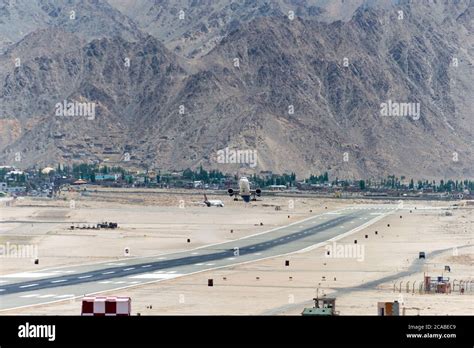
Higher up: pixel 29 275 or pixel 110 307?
pixel 110 307

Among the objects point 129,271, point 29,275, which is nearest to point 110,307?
point 29,275

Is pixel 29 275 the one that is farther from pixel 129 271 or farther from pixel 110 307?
pixel 110 307

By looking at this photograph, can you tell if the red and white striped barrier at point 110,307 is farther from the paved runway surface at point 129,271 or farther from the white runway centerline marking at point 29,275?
the white runway centerline marking at point 29,275

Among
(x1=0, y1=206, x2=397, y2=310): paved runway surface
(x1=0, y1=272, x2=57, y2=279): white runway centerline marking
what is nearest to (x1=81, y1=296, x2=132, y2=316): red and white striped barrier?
(x1=0, y1=206, x2=397, y2=310): paved runway surface

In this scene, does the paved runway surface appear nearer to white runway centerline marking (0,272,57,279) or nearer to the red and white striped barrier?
white runway centerline marking (0,272,57,279)

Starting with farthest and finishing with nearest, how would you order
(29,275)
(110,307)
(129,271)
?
(129,271), (29,275), (110,307)

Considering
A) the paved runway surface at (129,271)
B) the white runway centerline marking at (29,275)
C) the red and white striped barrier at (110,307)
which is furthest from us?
the white runway centerline marking at (29,275)

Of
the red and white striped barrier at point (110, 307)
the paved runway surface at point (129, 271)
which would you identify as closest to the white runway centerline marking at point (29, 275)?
the paved runway surface at point (129, 271)
